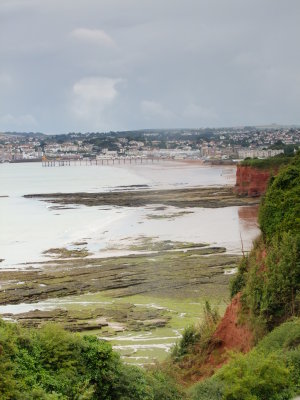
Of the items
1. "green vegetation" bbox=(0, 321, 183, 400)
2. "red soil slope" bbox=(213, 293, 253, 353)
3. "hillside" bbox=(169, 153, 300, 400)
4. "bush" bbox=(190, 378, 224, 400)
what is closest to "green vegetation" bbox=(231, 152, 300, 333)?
"hillside" bbox=(169, 153, 300, 400)

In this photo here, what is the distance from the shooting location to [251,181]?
8462 centimetres

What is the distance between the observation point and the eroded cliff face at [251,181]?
83.0 meters

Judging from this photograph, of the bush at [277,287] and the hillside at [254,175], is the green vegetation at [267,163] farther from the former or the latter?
the bush at [277,287]

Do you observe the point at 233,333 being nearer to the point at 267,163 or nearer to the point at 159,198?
the point at 159,198

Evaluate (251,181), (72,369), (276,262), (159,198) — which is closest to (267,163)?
(251,181)

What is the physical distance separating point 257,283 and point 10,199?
79435 mm

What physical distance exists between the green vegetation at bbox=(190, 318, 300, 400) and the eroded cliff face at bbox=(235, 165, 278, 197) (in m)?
68.9

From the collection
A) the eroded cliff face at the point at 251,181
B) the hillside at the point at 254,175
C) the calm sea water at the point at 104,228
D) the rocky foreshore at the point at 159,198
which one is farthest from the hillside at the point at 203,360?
the eroded cliff face at the point at 251,181

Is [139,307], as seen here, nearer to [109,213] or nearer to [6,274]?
[6,274]

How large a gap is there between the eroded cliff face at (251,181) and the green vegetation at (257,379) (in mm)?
68938

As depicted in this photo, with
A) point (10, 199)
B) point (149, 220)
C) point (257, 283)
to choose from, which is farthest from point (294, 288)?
point (10, 199)

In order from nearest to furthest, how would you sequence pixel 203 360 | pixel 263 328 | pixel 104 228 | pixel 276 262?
pixel 263 328 < pixel 203 360 < pixel 276 262 < pixel 104 228

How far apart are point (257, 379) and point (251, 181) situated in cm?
7237

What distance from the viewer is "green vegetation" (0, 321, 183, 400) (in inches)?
497
